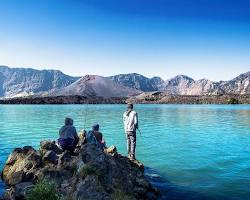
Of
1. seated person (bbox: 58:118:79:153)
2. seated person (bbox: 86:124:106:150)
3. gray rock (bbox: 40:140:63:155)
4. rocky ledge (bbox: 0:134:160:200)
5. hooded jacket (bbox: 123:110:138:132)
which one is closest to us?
rocky ledge (bbox: 0:134:160:200)

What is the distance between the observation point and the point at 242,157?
31.7 metres

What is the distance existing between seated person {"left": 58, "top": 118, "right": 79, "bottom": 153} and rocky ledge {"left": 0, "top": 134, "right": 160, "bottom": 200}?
2.94 ft

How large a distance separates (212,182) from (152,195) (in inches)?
213

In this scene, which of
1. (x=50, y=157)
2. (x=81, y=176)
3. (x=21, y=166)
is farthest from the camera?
(x=50, y=157)

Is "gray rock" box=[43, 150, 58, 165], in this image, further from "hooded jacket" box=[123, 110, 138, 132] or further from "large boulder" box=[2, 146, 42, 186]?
"hooded jacket" box=[123, 110, 138, 132]

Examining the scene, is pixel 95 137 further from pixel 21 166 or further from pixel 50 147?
pixel 21 166

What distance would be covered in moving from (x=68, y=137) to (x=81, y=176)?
232 inches

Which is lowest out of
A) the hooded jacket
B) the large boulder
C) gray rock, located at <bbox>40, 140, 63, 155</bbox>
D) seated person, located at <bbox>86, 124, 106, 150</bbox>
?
the large boulder

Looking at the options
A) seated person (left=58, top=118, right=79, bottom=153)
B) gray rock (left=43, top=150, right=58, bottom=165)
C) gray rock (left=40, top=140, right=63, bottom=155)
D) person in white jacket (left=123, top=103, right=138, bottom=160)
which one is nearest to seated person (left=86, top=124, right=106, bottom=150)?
seated person (left=58, top=118, right=79, bottom=153)

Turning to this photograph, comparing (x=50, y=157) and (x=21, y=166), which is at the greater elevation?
(x=50, y=157)

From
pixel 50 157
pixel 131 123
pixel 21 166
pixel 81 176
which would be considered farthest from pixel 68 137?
pixel 81 176

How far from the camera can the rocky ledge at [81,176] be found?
1673cm

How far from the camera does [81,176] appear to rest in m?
17.8

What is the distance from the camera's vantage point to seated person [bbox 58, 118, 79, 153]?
23.3 metres
